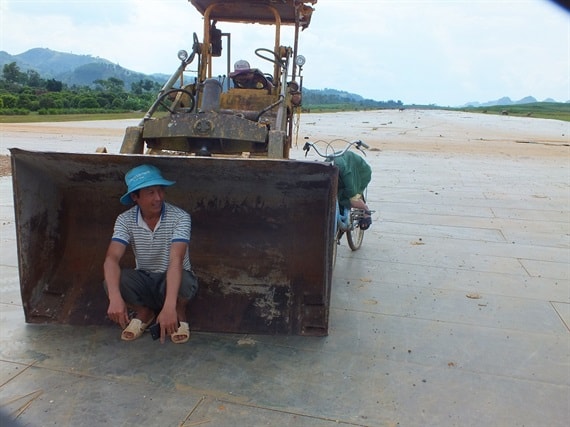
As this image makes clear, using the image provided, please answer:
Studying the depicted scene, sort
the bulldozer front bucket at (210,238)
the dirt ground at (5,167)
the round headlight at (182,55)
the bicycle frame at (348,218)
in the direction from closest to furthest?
the bulldozer front bucket at (210,238) < the bicycle frame at (348,218) < the round headlight at (182,55) < the dirt ground at (5,167)

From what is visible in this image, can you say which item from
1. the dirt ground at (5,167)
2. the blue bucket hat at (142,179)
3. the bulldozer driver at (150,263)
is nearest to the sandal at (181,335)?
the bulldozer driver at (150,263)

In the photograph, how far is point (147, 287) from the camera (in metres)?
3.41

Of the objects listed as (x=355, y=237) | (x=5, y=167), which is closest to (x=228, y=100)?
(x=355, y=237)

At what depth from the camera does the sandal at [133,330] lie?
11.2 feet

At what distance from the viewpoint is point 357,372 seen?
3.22 meters

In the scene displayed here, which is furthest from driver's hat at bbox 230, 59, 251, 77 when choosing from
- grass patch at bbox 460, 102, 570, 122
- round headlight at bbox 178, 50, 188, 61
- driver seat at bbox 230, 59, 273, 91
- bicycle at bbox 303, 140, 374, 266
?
grass patch at bbox 460, 102, 570, 122

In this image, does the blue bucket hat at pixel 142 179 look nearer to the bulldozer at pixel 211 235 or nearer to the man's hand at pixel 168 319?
the bulldozer at pixel 211 235

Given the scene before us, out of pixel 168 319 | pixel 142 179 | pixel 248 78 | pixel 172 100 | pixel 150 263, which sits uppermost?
pixel 248 78

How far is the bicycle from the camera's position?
4.79 meters

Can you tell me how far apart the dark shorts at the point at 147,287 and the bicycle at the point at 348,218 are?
1.71 m

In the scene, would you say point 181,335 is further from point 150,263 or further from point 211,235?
point 211,235

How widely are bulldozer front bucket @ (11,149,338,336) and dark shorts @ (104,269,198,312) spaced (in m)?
0.38

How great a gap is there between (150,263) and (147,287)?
16 cm

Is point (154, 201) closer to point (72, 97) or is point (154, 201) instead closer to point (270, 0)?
point (270, 0)
